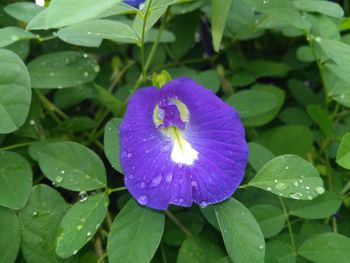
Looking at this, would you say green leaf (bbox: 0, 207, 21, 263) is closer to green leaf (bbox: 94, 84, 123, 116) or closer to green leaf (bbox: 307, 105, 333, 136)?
green leaf (bbox: 94, 84, 123, 116)

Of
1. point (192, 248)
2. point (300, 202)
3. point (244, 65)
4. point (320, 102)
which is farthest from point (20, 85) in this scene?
point (320, 102)

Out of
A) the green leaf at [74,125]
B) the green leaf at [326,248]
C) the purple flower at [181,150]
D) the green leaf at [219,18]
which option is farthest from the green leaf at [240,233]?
the green leaf at [74,125]

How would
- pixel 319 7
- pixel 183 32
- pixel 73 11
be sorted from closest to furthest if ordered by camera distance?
1. pixel 73 11
2. pixel 319 7
3. pixel 183 32

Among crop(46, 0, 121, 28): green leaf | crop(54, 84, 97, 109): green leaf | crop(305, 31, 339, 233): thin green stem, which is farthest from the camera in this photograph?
crop(54, 84, 97, 109): green leaf

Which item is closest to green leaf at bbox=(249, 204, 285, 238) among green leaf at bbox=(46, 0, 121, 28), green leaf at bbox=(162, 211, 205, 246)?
green leaf at bbox=(162, 211, 205, 246)

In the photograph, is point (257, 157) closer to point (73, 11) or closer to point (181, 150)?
point (181, 150)

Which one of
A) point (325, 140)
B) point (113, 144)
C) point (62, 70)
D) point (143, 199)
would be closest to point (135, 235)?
point (143, 199)

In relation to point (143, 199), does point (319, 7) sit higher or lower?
higher

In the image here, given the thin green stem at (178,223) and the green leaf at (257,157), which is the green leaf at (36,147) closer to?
the thin green stem at (178,223)
